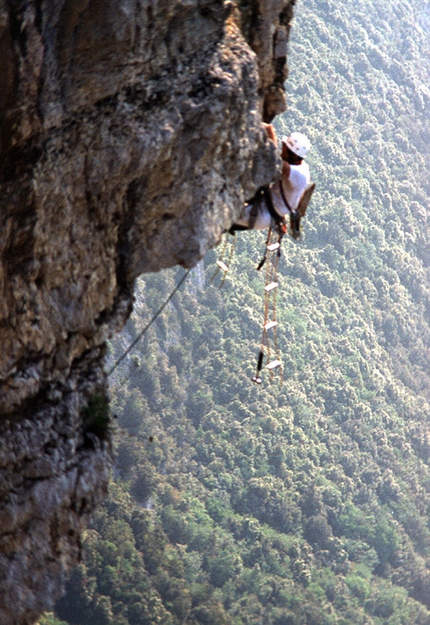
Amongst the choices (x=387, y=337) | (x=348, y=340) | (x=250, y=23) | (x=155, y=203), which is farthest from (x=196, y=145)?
(x=387, y=337)

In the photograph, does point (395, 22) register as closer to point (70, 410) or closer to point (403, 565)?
point (403, 565)

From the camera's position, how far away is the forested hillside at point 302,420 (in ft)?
161

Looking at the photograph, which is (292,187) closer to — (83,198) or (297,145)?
(297,145)

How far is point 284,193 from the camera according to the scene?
7.38 meters

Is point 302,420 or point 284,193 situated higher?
point 284,193

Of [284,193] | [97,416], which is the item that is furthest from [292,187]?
[97,416]

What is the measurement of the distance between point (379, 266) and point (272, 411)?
2417cm

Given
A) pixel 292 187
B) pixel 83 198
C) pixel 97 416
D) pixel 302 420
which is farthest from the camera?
pixel 302 420

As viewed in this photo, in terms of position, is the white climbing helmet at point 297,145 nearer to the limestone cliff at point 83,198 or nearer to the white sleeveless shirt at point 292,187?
the white sleeveless shirt at point 292,187

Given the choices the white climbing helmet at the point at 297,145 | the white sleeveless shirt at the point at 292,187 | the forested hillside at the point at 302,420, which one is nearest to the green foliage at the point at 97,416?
the white sleeveless shirt at the point at 292,187

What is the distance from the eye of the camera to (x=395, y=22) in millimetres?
100062

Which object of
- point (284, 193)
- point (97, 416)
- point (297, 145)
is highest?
point (297, 145)

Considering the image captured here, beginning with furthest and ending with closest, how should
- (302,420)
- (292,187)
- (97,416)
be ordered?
(302,420) → (292,187) → (97,416)

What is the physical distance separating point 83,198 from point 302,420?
5963cm
